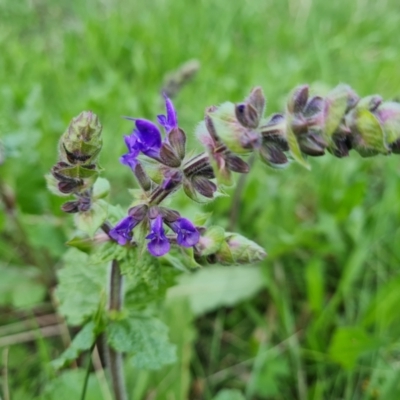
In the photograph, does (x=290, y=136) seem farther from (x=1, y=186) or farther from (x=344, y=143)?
(x=1, y=186)

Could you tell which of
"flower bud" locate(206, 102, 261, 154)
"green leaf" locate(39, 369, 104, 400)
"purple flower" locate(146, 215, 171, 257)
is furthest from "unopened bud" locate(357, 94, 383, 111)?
"green leaf" locate(39, 369, 104, 400)

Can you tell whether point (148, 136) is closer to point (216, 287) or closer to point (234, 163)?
point (234, 163)

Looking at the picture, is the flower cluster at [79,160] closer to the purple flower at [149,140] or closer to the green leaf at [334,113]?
the purple flower at [149,140]

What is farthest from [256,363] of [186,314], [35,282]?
[35,282]

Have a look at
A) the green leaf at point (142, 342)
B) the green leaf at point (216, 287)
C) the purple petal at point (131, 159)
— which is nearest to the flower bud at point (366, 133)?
the purple petal at point (131, 159)

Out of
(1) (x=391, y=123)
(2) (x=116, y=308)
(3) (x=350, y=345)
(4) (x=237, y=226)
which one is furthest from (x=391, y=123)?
(4) (x=237, y=226)
